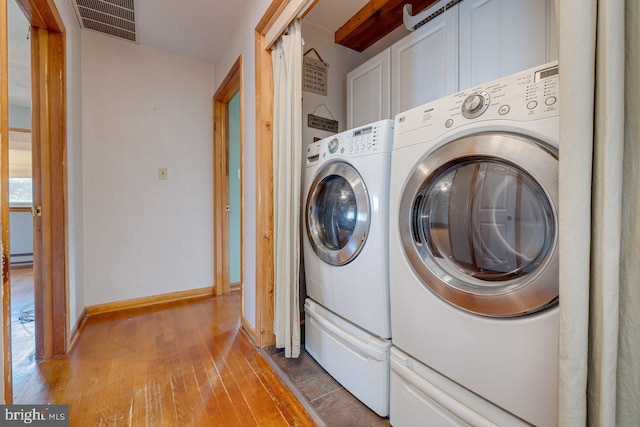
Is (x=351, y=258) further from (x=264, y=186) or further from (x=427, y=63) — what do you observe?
(x=427, y=63)

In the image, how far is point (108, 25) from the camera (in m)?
2.01

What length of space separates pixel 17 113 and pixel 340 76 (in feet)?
16.4

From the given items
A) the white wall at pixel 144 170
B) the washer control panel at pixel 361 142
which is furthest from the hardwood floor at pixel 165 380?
the washer control panel at pixel 361 142

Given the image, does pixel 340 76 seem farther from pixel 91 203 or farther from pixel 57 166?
pixel 91 203

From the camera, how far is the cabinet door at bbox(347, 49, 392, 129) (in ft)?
5.80

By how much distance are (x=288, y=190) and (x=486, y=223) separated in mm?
951

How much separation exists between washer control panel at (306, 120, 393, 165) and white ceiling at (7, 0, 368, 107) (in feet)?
3.28

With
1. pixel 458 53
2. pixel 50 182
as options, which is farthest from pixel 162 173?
pixel 458 53

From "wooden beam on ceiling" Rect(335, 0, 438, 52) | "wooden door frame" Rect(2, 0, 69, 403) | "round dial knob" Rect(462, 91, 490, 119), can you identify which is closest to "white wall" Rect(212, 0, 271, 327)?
"wooden beam on ceiling" Rect(335, 0, 438, 52)

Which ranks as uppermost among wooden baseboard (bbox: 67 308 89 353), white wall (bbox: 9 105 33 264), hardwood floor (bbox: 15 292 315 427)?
white wall (bbox: 9 105 33 264)

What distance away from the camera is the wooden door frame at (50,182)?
4.84 ft

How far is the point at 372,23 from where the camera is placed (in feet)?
6.23

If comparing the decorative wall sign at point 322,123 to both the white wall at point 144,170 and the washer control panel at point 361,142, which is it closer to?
the washer control panel at point 361,142

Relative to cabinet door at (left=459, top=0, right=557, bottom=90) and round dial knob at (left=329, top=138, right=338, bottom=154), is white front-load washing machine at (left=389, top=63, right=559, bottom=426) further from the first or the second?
cabinet door at (left=459, top=0, right=557, bottom=90)
